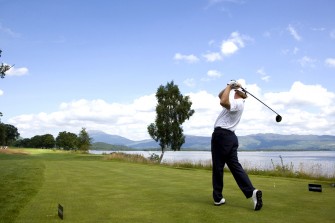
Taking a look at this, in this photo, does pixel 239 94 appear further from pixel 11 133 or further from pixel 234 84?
pixel 11 133

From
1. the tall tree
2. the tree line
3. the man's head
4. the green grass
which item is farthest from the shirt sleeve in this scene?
the tall tree

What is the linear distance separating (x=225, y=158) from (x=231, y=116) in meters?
0.80

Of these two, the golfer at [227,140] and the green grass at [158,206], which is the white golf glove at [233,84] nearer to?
the golfer at [227,140]

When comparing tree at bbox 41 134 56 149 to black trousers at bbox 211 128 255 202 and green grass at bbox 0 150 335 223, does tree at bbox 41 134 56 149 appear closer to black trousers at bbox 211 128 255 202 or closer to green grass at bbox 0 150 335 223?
green grass at bbox 0 150 335 223

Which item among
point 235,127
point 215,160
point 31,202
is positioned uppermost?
point 235,127

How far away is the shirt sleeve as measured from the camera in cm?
705

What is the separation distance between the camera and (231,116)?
23.5 ft

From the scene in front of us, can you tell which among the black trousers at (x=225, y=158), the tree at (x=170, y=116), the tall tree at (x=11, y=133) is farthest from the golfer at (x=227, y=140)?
the tall tree at (x=11, y=133)

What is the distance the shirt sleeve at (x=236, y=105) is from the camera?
7051 mm

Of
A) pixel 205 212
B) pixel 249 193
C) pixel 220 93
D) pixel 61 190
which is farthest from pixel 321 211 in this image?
pixel 61 190

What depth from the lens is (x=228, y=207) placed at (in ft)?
21.7

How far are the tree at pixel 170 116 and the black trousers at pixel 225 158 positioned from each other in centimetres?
4164

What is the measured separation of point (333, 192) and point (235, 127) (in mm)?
3420

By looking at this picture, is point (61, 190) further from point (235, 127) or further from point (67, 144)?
point (67, 144)
